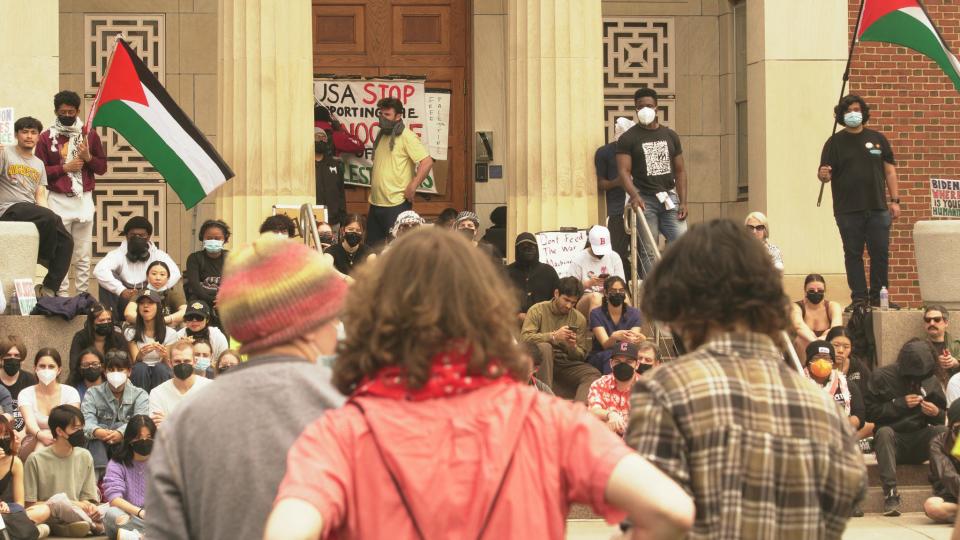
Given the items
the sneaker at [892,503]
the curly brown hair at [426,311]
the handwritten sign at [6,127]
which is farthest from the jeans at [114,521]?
the curly brown hair at [426,311]

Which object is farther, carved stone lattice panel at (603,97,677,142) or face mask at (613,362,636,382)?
carved stone lattice panel at (603,97,677,142)

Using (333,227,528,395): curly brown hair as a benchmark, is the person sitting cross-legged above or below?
below

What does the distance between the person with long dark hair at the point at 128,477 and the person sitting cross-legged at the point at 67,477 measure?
6.7 inches

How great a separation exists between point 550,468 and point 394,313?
425 mm

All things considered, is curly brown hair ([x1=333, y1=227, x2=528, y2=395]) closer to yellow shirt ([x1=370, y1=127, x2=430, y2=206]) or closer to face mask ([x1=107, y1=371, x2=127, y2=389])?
face mask ([x1=107, y1=371, x2=127, y2=389])

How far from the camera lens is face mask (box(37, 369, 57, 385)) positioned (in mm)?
13117

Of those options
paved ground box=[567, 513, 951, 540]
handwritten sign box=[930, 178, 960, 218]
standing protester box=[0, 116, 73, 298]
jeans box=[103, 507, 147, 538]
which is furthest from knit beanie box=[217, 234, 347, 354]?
handwritten sign box=[930, 178, 960, 218]

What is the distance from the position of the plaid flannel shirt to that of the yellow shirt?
14167mm

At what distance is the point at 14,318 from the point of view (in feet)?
48.0

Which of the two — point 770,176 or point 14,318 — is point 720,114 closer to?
point 770,176

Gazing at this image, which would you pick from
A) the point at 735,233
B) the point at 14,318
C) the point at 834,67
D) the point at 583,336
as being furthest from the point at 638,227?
the point at 735,233

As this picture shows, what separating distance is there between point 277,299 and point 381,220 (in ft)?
46.2

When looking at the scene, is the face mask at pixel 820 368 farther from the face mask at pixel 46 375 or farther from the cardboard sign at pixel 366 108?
the cardboard sign at pixel 366 108

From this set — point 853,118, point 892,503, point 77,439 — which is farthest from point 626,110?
point 77,439
